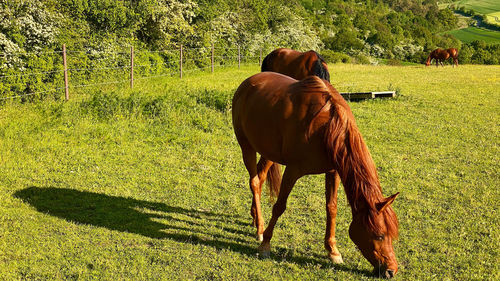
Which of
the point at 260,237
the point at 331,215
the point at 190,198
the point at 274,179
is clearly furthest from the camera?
the point at 190,198

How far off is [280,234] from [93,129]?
5.33 metres

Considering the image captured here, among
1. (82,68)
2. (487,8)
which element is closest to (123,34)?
(82,68)

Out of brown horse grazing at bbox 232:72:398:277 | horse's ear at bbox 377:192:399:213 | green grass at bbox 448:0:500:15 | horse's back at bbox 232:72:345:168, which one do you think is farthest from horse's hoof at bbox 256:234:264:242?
green grass at bbox 448:0:500:15

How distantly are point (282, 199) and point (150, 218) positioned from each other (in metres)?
1.99

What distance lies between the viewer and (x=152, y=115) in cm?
980

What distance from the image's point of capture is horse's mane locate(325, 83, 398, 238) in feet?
11.5

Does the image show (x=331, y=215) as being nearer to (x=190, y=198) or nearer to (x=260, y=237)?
(x=260, y=237)

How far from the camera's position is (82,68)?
14.0 m

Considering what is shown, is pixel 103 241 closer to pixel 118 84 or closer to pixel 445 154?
pixel 445 154

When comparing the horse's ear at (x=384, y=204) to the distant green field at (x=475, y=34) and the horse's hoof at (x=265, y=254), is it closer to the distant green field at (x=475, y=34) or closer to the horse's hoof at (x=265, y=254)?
the horse's hoof at (x=265, y=254)

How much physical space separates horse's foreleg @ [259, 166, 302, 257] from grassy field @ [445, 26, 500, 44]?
82428 millimetres

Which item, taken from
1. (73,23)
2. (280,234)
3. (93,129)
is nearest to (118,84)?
(73,23)

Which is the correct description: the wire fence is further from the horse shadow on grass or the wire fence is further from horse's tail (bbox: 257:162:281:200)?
horse's tail (bbox: 257:162:281:200)

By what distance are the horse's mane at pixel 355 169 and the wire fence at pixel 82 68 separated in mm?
8524
